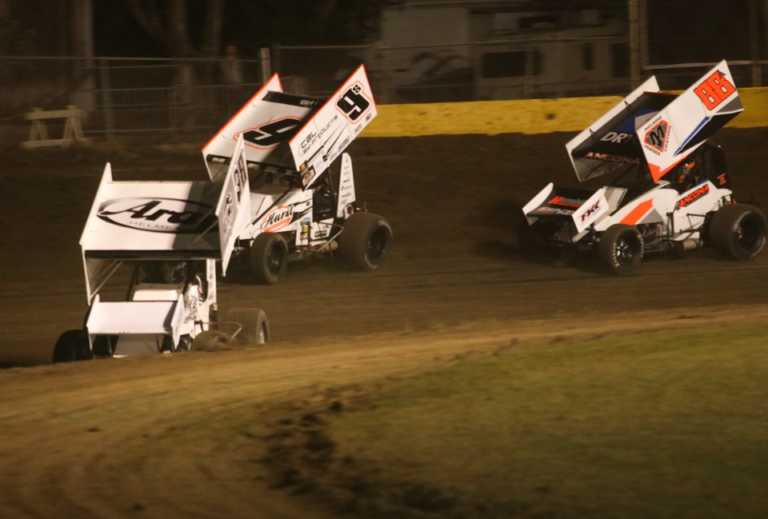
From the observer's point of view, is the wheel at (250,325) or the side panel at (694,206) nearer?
the wheel at (250,325)

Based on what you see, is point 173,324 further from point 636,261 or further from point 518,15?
point 518,15

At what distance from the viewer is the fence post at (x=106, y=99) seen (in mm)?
25469

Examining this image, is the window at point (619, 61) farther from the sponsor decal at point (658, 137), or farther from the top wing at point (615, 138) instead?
the sponsor decal at point (658, 137)

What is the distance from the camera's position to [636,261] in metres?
18.3

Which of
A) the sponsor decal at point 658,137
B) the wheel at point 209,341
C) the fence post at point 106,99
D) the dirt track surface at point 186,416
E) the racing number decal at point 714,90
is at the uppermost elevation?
the fence post at point 106,99

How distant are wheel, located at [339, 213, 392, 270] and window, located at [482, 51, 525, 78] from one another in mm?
9046

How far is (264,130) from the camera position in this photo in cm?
1803

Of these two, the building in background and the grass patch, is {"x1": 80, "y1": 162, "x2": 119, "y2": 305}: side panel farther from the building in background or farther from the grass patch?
the building in background

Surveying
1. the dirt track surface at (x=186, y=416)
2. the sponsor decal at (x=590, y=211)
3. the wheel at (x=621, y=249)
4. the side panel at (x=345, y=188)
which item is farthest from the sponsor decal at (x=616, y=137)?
the dirt track surface at (x=186, y=416)

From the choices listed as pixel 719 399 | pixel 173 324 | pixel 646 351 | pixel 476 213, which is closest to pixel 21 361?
pixel 173 324

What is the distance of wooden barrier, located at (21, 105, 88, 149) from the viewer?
24.9 meters

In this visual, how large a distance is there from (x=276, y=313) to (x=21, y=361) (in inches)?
130

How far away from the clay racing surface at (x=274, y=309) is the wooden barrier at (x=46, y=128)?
87cm

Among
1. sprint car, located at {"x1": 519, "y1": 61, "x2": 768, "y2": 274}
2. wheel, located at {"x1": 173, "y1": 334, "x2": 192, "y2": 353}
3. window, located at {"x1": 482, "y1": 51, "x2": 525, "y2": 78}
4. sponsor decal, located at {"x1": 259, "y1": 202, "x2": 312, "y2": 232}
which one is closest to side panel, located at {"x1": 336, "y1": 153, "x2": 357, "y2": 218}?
sponsor decal, located at {"x1": 259, "y1": 202, "x2": 312, "y2": 232}
